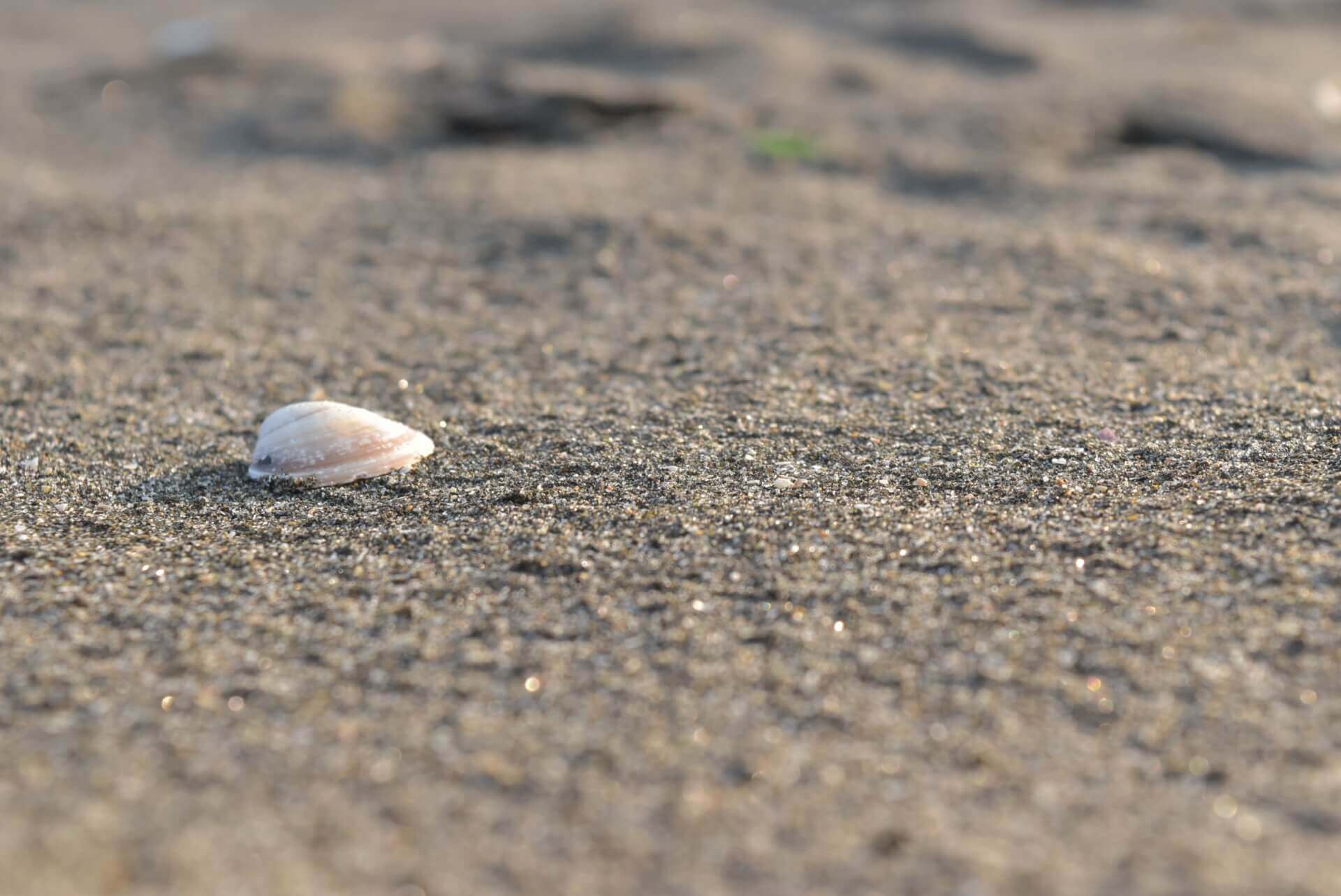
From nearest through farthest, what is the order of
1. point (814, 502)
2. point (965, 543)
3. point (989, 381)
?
1. point (965, 543)
2. point (814, 502)
3. point (989, 381)

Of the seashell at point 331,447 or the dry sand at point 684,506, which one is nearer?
the dry sand at point 684,506

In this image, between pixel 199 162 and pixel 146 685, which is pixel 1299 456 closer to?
pixel 146 685

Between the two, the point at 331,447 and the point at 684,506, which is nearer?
the point at 684,506

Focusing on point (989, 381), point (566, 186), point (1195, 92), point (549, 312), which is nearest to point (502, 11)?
point (566, 186)
